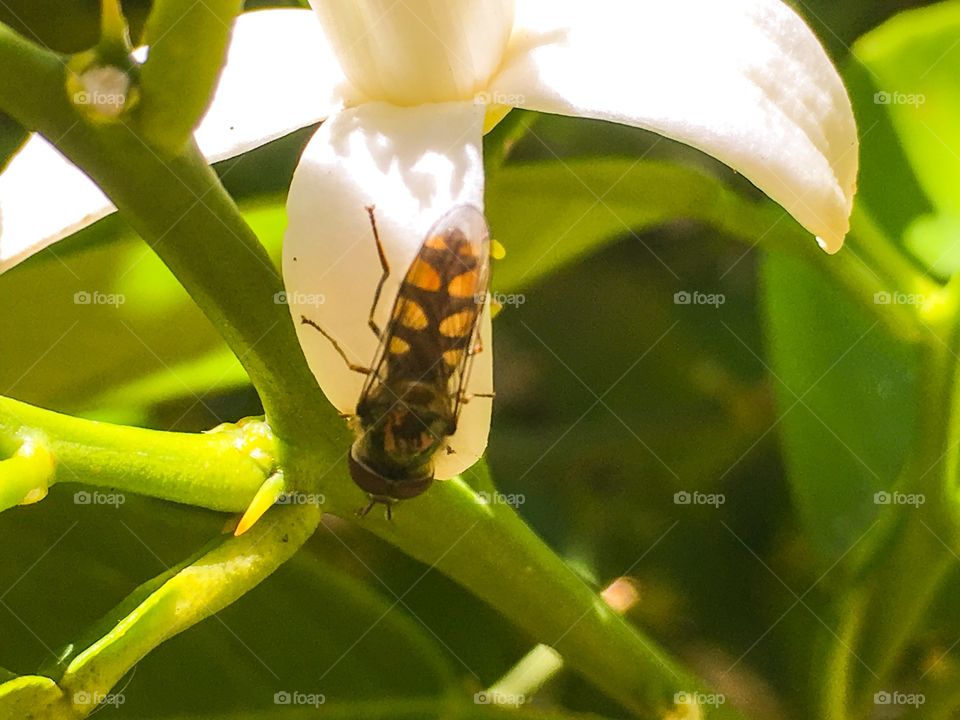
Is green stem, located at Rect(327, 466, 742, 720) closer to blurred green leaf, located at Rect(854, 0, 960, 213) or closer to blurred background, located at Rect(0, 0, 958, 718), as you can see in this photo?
blurred background, located at Rect(0, 0, 958, 718)

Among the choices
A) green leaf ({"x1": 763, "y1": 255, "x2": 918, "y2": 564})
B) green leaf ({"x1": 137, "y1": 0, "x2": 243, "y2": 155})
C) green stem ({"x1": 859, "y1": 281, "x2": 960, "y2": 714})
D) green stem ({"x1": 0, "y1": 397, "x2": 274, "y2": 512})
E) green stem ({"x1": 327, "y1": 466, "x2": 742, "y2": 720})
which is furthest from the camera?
green leaf ({"x1": 763, "y1": 255, "x2": 918, "y2": 564})

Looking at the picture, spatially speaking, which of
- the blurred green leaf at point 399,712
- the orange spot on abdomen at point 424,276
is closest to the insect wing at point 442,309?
the orange spot on abdomen at point 424,276

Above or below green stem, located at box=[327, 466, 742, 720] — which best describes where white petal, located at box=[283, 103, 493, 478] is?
above

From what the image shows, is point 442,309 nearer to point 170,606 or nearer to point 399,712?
point 170,606

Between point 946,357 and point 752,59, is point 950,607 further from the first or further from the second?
point 752,59

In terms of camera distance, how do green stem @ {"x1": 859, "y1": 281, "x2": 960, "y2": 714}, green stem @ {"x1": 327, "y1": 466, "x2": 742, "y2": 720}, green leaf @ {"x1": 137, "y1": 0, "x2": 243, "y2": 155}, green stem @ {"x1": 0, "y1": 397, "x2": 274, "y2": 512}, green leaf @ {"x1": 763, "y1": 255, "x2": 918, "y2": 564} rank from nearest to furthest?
1. green leaf @ {"x1": 137, "y1": 0, "x2": 243, "y2": 155}
2. green stem @ {"x1": 0, "y1": 397, "x2": 274, "y2": 512}
3. green stem @ {"x1": 327, "y1": 466, "x2": 742, "y2": 720}
4. green stem @ {"x1": 859, "y1": 281, "x2": 960, "y2": 714}
5. green leaf @ {"x1": 763, "y1": 255, "x2": 918, "y2": 564}

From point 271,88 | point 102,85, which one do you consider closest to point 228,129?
point 271,88

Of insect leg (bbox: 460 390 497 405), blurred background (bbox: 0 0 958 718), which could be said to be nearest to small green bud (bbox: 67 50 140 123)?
insect leg (bbox: 460 390 497 405)
